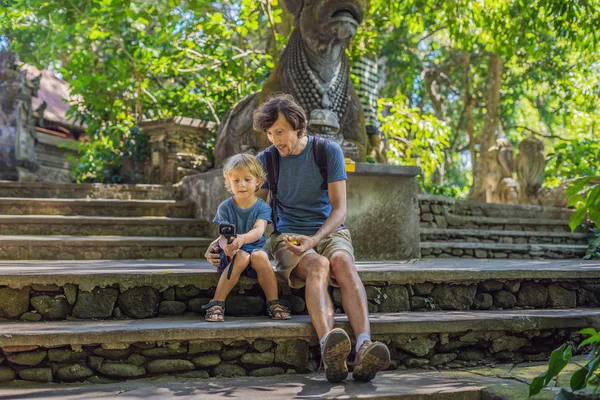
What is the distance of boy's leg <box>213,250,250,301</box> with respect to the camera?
12.2ft

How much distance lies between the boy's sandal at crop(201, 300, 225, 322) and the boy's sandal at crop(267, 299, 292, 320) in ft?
0.92

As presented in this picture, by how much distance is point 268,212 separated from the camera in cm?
392

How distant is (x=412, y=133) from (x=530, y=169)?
9.03 ft

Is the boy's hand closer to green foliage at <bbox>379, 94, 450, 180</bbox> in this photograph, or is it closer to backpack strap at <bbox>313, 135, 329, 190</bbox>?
backpack strap at <bbox>313, 135, 329, 190</bbox>

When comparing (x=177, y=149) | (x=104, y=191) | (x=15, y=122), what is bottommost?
(x=104, y=191)

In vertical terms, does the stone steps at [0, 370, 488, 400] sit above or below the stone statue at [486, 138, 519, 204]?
below

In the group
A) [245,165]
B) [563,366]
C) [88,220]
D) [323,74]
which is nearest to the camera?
[563,366]

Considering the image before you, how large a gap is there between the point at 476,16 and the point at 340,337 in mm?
8201

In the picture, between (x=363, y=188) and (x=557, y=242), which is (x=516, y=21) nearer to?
(x=557, y=242)

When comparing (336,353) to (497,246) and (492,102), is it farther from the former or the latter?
(492,102)

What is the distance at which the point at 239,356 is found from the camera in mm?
3584

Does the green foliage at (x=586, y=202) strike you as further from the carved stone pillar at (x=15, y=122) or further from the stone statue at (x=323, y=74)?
the carved stone pillar at (x=15, y=122)

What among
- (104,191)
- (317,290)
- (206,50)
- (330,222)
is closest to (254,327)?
(317,290)

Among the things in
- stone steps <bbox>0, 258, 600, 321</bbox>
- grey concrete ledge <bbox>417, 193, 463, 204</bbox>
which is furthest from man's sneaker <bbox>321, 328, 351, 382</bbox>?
grey concrete ledge <bbox>417, 193, 463, 204</bbox>
